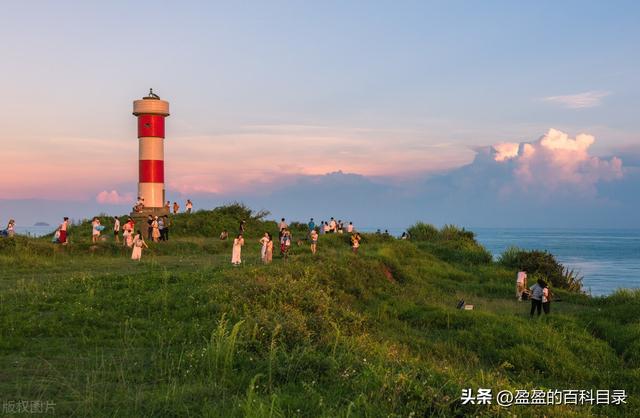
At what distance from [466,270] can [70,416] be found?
2732cm

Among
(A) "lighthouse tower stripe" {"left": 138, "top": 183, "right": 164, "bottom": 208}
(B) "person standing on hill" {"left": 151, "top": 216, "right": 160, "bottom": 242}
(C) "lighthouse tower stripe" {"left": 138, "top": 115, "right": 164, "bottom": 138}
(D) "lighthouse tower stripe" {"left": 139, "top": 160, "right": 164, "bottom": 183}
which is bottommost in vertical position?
(B) "person standing on hill" {"left": 151, "top": 216, "right": 160, "bottom": 242}

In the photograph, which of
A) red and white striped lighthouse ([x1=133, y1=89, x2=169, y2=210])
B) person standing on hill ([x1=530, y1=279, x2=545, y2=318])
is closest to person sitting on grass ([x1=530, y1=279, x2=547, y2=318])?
person standing on hill ([x1=530, y1=279, x2=545, y2=318])

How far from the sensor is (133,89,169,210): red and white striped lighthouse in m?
38.1

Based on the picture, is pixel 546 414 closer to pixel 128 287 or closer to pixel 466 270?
pixel 128 287

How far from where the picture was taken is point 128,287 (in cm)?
1593

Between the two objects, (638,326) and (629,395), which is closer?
(629,395)

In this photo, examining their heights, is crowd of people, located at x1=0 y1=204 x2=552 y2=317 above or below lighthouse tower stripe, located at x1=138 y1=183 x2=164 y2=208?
below

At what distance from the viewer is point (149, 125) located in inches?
1499

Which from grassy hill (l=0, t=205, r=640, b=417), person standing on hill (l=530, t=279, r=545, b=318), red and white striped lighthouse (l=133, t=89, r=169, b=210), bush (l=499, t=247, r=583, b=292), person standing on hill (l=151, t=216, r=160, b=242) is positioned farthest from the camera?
red and white striped lighthouse (l=133, t=89, r=169, b=210)

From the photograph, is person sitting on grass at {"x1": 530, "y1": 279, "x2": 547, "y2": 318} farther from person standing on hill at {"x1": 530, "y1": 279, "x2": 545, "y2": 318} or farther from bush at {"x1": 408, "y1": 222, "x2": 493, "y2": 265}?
bush at {"x1": 408, "y1": 222, "x2": 493, "y2": 265}

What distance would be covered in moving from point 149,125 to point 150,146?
1.39 m

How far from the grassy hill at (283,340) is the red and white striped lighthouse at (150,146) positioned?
11.8m

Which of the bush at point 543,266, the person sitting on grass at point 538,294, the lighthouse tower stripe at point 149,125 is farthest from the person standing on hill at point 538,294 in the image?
the lighthouse tower stripe at point 149,125

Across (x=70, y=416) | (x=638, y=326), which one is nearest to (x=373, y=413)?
(x=70, y=416)
